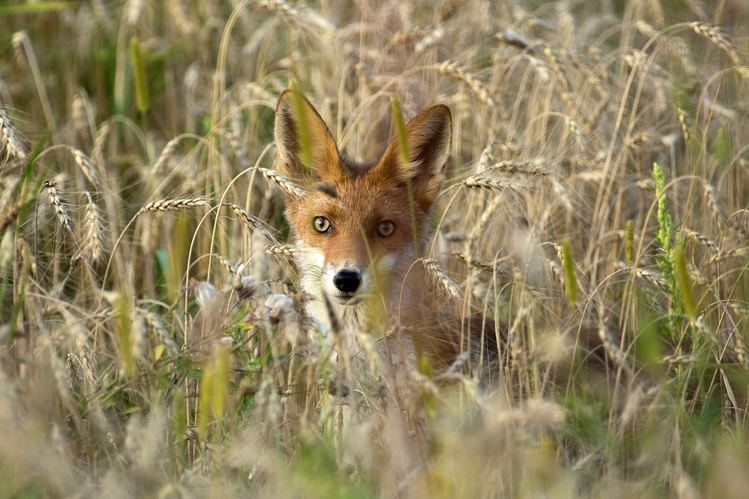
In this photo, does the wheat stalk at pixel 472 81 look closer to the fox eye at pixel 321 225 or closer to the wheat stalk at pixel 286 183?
the fox eye at pixel 321 225

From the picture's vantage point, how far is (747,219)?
5.39 m

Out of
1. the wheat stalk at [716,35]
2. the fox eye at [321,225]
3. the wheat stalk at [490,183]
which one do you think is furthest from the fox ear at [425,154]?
the wheat stalk at [716,35]

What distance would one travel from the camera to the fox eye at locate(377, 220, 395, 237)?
4.74 metres


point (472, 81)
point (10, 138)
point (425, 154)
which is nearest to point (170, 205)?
point (10, 138)

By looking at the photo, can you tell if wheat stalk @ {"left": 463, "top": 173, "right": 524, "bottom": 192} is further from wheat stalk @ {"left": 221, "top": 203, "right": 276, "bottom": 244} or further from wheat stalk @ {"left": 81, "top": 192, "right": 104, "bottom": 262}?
wheat stalk @ {"left": 81, "top": 192, "right": 104, "bottom": 262}

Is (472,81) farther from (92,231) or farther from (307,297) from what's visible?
(92,231)

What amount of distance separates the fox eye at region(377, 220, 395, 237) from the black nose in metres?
0.59

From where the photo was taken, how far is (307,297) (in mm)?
3270

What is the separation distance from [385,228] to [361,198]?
0.79 ft

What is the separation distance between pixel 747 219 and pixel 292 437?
11.8 ft

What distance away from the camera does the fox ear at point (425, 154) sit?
474 cm

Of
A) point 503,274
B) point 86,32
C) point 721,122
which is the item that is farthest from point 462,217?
point 86,32

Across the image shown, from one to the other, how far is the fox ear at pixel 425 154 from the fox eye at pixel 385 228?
319mm

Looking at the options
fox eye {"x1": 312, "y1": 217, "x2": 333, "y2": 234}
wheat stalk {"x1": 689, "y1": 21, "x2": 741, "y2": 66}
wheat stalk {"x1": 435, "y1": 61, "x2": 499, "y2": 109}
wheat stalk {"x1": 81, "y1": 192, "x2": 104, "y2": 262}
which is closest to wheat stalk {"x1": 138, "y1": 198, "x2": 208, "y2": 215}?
wheat stalk {"x1": 81, "y1": 192, "x2": 104, "y2": 262}
